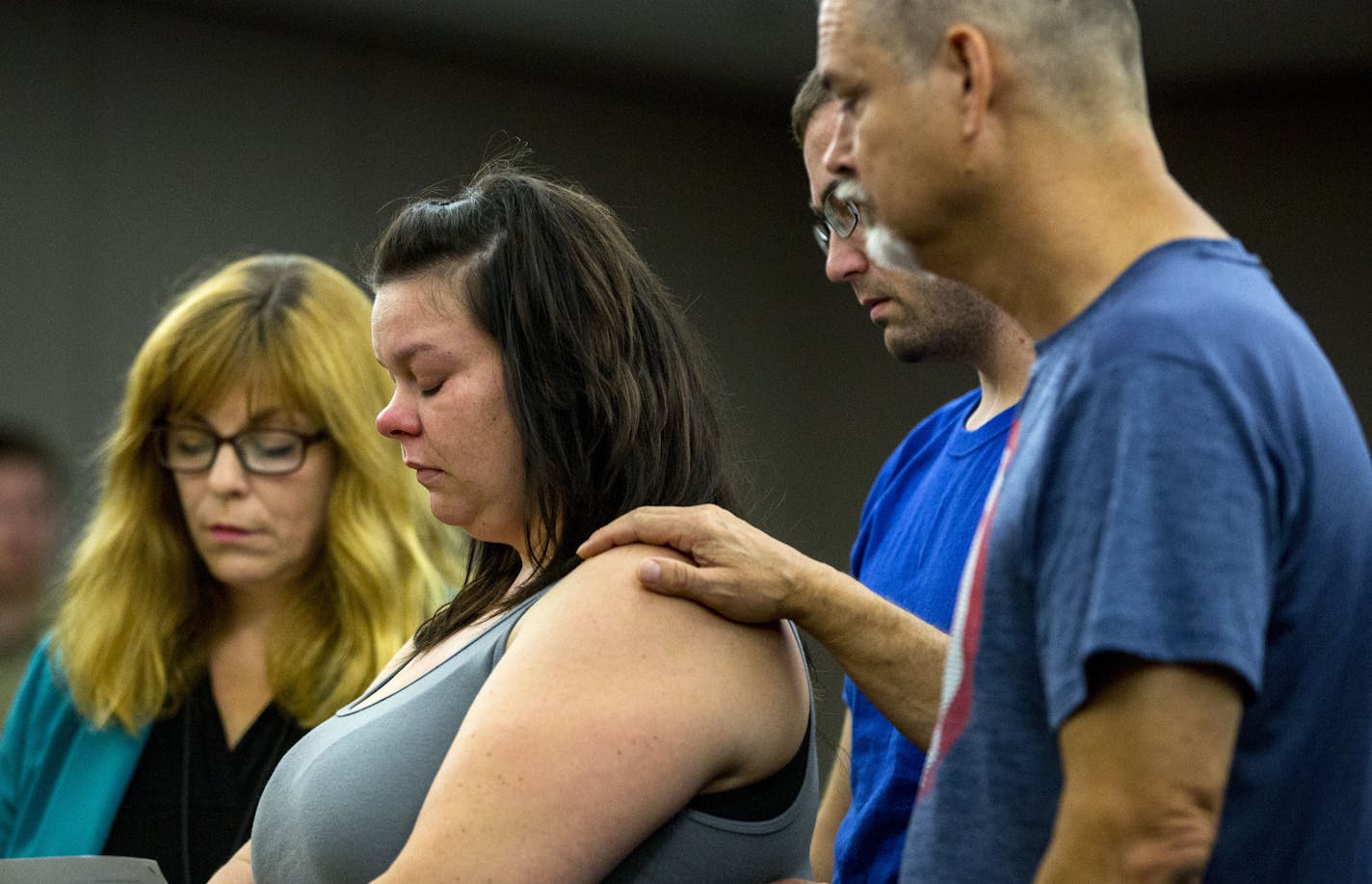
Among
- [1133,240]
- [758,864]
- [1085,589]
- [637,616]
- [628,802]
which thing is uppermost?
[1133,240]

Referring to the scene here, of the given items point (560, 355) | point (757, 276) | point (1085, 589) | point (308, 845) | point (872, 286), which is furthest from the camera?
point (757, 276)

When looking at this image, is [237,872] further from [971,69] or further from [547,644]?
[971,69]

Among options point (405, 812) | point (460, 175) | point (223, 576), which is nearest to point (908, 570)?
point (405, 812)

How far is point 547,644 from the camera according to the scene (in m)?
1.22

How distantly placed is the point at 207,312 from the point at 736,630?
4.13 feet

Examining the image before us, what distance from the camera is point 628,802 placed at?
3.85 ft

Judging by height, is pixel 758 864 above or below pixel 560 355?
below

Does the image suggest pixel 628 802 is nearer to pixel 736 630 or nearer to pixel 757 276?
pixel 736 630

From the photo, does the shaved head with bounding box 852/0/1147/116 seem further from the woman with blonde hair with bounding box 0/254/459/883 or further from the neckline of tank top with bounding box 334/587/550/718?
the woman with blonde hair with bounding box 0/254/459/883

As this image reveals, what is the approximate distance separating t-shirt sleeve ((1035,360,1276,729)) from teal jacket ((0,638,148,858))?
1.67 m

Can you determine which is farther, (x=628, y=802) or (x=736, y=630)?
(x=736, y=630)

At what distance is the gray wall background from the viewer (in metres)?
4.54

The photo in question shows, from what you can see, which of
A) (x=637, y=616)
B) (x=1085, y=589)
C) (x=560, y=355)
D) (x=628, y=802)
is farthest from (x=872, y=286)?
(x=1085, y=589)

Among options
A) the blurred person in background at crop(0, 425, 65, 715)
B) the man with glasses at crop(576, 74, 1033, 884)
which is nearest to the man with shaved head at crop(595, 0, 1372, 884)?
the man with glasses at crop(576, 74, 1033, 884)
